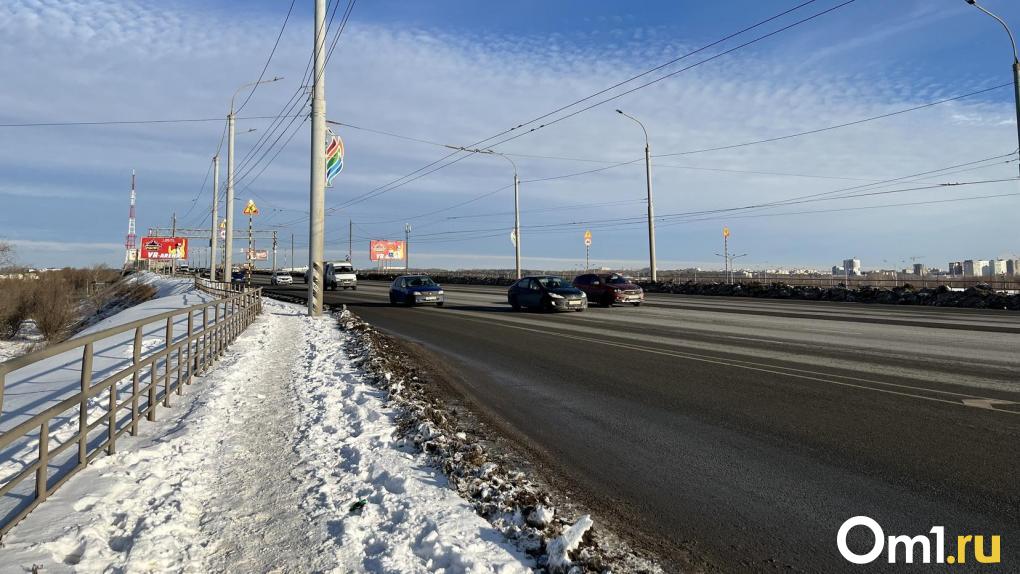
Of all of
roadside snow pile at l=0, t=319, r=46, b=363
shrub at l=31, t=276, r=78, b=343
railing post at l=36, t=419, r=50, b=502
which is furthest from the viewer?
shrub at l=31, t=276, r=78, b=343

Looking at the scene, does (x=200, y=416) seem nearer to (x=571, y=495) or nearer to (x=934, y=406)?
(x=571, y=495)

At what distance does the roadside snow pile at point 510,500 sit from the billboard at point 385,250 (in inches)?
3832

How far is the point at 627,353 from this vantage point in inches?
443

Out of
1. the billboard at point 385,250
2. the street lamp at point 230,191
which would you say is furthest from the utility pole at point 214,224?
the billboard at point 385,250

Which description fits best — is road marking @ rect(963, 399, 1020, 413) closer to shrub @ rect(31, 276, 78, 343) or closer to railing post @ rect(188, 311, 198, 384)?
railing post @ rect(188, 311, 198, 384)

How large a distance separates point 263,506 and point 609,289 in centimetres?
2241

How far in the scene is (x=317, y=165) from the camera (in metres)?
20.3

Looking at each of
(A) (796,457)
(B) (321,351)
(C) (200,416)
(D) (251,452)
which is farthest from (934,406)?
(B) (321,351)

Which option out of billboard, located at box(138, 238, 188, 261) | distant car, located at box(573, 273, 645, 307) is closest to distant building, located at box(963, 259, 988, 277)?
distant car, located at box(573, 273, 645, 307)

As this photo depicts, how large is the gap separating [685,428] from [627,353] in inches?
206

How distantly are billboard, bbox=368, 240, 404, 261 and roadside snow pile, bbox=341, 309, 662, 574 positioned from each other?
97326 mm

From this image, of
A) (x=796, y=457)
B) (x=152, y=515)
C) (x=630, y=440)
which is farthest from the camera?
(x=630, y=440)

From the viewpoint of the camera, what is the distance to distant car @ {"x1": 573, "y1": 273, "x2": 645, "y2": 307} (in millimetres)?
25188

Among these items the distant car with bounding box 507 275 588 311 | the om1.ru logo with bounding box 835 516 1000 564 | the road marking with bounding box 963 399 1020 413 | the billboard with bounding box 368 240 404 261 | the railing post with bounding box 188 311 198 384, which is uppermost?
the billboard with bounding box 368 240 404 261
